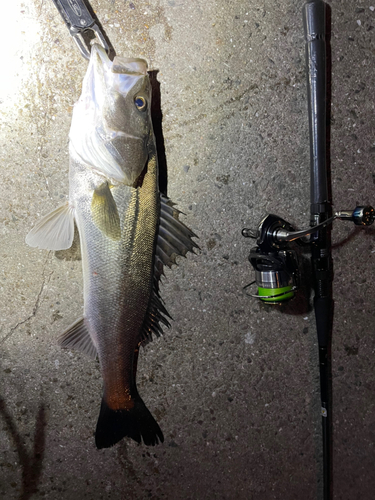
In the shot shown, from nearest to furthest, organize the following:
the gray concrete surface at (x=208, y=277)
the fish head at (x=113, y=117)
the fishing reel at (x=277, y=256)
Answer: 1. the fish head at (x=113, y=117)
2. the fishing reel at (x=277, y=256)
3. the gray concrete surface at (x=208, y=277)

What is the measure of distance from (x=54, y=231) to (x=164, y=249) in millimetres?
474

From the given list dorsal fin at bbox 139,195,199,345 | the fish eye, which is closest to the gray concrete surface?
dorsal fin at bbox 139,195,199,345

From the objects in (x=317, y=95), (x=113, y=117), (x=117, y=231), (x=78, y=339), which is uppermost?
(x=317, y=95)

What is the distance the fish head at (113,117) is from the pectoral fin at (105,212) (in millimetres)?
67

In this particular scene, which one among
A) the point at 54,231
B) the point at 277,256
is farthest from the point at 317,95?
the point at 54,231

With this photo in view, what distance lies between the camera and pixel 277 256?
1.44m

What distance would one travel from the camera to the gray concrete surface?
5.11 feet

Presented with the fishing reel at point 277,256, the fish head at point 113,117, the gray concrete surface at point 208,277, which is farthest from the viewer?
the gray concrete surface at point 208,277

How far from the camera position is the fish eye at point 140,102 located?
53.1 inches

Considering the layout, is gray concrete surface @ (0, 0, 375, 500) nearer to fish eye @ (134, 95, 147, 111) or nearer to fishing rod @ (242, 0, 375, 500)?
fishing rod @ (242, 0, 375, 500)

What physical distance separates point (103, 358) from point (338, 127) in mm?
1491

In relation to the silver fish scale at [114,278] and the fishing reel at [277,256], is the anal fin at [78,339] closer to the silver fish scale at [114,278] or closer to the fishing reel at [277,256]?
the silver fish scale at [114,278]

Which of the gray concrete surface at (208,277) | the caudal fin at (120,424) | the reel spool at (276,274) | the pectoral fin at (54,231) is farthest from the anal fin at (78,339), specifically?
the reel spool at (276,274)

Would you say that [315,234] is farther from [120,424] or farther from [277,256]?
[120,424]
